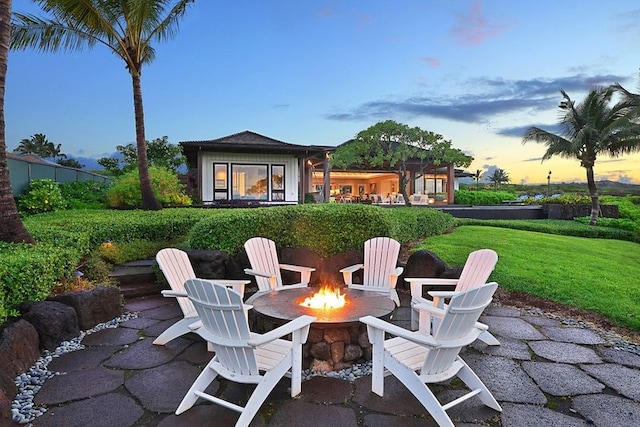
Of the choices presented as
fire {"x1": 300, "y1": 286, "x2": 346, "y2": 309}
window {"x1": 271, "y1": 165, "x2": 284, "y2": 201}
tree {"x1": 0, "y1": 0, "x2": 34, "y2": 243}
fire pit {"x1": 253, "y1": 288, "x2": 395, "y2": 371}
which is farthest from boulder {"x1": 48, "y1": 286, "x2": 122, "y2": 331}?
Result: window {"x1": 271, "y1": 165, "x2": 284, "y2": 201}

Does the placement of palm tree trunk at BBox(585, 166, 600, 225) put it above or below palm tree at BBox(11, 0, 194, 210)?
below

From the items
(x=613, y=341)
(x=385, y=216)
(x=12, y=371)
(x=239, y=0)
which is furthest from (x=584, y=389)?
(x=239, y=0)

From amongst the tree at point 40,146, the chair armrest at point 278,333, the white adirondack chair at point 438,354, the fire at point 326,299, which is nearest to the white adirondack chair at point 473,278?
the fire at point 326,299

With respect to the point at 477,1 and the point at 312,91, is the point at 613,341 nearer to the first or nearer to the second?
the point at 477,1

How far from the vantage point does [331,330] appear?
3.15 meters

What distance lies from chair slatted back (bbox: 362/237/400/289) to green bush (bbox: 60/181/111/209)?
34.0 feet

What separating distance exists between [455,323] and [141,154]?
11.0m

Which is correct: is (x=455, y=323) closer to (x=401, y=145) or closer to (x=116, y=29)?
(x=401, y=145)

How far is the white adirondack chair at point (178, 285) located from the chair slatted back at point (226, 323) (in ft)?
3.06

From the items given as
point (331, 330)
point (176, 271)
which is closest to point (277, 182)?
point (176, 271)

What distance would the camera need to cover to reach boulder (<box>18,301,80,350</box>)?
3363mm

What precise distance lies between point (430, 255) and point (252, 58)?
34.0 ft

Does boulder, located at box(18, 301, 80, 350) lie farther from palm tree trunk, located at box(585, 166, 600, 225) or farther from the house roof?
palm tree trunk, located at box(585, 166, 600, 225)

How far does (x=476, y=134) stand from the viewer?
19938 millimetres
